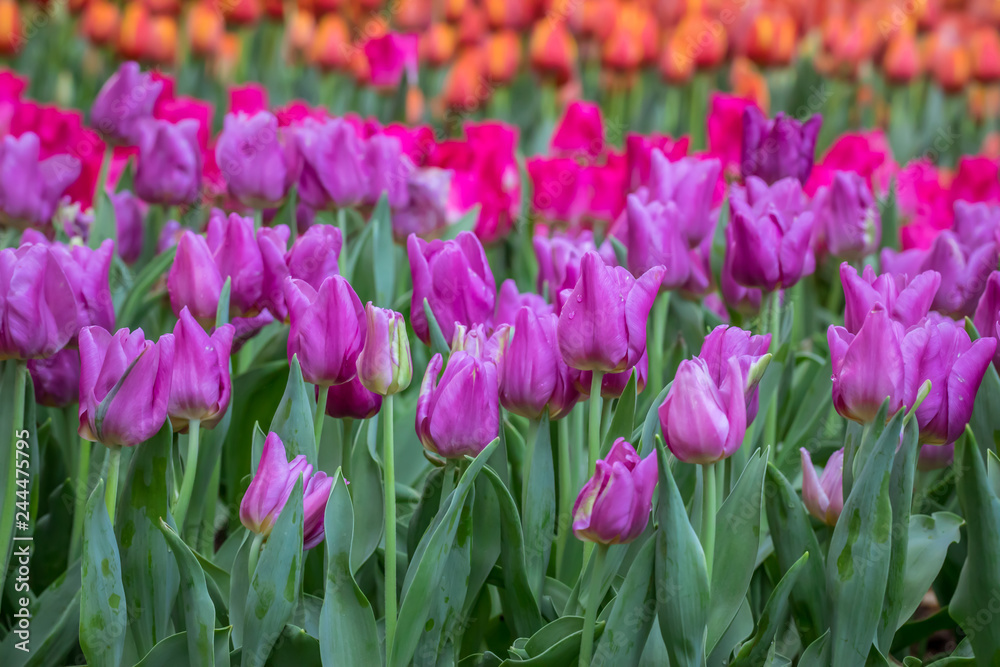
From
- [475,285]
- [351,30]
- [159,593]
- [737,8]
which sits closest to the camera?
[159,593]

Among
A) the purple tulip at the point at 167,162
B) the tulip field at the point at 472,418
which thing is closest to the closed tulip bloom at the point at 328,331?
the tulip field at the point at 472,418

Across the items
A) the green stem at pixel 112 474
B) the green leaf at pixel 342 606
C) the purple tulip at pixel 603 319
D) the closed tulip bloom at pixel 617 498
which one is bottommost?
the green leaf at pixel 342 606

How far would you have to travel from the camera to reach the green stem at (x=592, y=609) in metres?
0.84

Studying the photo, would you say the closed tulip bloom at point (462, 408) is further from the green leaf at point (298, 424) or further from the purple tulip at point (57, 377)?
the purple tulip at point (57, 377)

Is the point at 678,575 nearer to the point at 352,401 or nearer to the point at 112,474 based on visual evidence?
the point at 352,401

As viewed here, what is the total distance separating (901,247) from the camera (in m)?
1.94

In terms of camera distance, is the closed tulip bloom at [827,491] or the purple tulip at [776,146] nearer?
the closed tulip bloom at [827,491]

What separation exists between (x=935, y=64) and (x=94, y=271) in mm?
3203

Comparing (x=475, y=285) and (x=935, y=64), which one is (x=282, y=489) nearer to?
(x=475, y=285)

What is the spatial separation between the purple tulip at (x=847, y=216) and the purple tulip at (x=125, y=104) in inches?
42.0

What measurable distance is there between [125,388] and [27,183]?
747 mm

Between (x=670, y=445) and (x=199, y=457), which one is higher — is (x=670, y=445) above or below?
above

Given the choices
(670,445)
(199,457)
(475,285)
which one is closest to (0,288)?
(199,457)

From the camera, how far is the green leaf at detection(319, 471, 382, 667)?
0.85 metres
